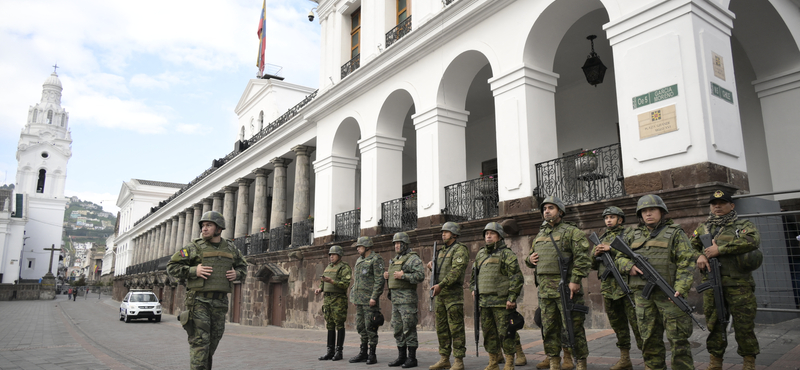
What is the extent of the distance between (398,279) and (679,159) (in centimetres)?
451

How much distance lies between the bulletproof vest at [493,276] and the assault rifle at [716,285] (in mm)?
1977

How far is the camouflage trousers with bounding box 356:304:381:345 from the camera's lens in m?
7.82

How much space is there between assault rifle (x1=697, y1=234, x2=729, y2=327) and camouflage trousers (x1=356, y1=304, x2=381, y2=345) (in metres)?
4.34

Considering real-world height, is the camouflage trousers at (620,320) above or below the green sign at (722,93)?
below

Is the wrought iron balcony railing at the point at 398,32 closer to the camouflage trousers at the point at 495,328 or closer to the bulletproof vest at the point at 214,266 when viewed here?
the bulletproof vest at the point at 214,266

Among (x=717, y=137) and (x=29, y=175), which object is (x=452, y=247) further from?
(x=29, y=175)

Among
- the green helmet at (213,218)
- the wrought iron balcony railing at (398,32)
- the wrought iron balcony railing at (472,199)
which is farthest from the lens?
the wrought iron balcony railing at (398,32)

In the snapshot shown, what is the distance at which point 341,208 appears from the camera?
1712cm

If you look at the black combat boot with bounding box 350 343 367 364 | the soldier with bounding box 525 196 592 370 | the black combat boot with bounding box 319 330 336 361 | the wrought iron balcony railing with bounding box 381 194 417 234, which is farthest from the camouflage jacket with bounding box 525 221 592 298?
the wrought iron balcony railing with bounding box 381 194 417 234

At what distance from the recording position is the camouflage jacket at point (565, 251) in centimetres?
555

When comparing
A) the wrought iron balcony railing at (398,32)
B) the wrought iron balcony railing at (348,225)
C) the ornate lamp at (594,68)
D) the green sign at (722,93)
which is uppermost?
the wrought iron balcony railing at (398,32)

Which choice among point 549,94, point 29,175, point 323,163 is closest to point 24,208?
point 29,175

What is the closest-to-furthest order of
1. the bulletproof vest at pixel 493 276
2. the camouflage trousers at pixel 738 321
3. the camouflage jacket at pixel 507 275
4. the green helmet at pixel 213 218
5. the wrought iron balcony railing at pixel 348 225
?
1. the camouflage trousers at pixel 738 321
2. the camouflage jacket at pixel 507 275
3. the bulletproof vest at pixel 493 276
4. the green helmet at pixel 213 218
5. the wrought iron balcony railing at pixel 348 225

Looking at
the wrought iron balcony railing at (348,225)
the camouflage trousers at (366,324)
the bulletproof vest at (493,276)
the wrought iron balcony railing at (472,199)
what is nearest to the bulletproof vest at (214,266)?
the camouflage trousers at (366,324)
